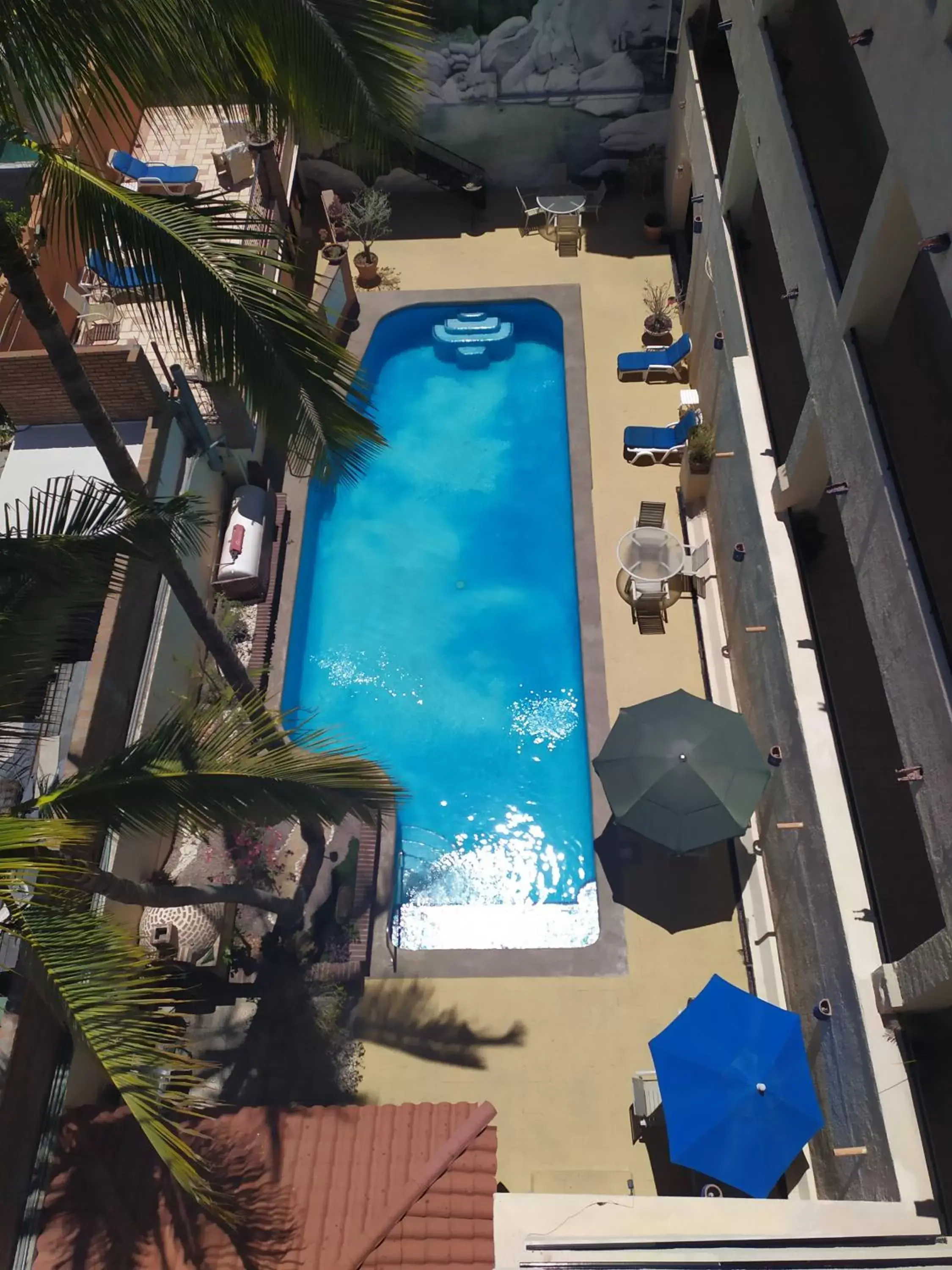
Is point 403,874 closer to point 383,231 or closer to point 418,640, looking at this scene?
point 418,640

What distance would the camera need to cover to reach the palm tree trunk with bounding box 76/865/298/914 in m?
7.38

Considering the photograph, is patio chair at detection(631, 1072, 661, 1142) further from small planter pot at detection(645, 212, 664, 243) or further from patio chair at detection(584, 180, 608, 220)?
patio chair at detection(584, 180, 608, 220)

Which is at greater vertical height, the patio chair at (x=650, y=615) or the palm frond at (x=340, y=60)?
the patio chair at (x=650, y=615)

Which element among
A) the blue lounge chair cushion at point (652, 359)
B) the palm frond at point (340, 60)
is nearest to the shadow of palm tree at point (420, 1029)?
the palm frond at point (340, 60)

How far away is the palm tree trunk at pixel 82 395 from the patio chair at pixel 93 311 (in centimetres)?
922

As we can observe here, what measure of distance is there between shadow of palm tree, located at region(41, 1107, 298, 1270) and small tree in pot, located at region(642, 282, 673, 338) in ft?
52.4

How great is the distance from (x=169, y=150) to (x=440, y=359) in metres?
8.37

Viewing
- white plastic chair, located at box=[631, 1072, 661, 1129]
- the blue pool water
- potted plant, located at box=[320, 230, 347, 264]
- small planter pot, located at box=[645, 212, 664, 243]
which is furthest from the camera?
small planter pot, located at box=[645, 212, 664, 243]

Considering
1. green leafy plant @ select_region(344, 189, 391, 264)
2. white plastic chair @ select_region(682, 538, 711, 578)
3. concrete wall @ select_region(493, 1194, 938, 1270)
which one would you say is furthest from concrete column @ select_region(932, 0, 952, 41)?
green leafy plant @ select_region(344, 189, 391, 264)

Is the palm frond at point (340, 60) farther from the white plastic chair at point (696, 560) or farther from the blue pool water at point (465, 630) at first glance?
the white plastic chair at point (696, 560)

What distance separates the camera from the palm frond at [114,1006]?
5.43 metres

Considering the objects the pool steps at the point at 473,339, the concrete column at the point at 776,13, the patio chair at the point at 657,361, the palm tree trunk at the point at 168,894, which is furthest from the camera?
the pool steps at the point at 473,339

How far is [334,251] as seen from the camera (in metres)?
19.1

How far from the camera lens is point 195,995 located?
11.9 m
